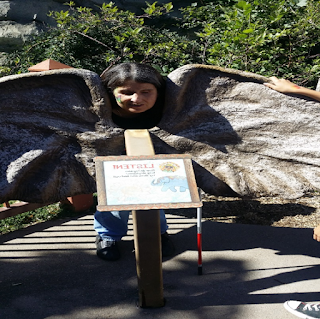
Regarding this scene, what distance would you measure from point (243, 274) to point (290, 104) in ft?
3.85

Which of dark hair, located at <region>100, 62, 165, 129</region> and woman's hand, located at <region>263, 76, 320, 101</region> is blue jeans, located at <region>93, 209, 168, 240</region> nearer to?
dark hair, located at <region>100, 62, 165, 129</region>

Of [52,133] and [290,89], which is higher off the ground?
[290,89]

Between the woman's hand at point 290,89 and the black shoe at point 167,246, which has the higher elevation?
the woman's hand at point 290,89

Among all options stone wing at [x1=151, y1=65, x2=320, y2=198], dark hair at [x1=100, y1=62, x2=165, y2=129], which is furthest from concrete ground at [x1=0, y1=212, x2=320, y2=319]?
dark hair at [x1=100, y1=62, x2=165, y2=129]

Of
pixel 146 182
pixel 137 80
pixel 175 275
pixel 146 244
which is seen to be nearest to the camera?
pixel 146 182

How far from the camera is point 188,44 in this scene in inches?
200

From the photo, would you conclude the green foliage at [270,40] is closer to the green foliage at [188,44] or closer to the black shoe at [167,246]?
the green foliage at [188,44]

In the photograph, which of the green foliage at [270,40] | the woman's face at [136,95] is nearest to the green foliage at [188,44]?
the green foliage at [270,40]

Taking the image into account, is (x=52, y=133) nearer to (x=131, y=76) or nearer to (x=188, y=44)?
(x=131, y=76)

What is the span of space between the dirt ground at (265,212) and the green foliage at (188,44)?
5.05 ft

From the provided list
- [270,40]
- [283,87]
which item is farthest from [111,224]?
[270,40]

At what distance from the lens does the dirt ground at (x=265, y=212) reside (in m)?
3.59

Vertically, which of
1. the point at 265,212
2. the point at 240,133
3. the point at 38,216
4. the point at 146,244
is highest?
the point at 240,133

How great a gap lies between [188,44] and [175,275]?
3496mm
